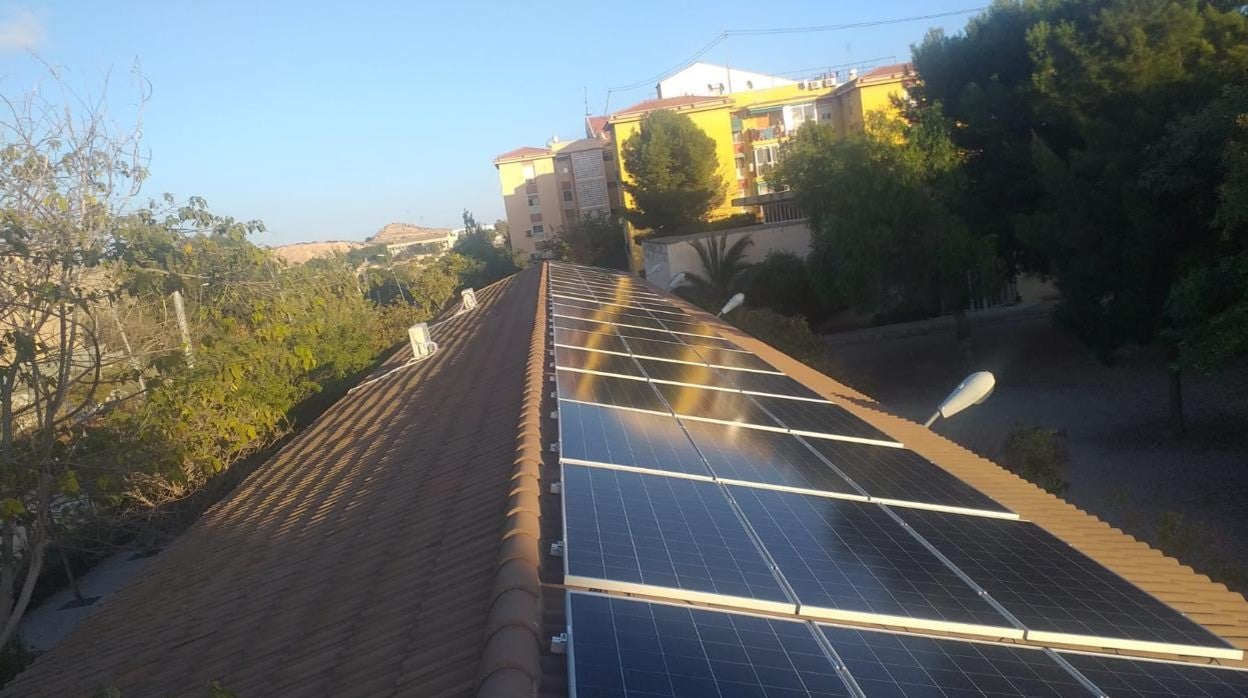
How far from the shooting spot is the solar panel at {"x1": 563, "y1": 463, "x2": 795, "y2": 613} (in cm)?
431

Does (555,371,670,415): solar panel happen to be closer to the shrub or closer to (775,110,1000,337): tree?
the shrub

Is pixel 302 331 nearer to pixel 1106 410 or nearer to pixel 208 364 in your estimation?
pixel 208 364

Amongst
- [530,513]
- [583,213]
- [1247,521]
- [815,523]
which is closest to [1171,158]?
[1247,521]

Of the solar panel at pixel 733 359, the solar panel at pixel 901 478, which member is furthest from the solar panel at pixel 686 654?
the solar panel at pixel 733 359

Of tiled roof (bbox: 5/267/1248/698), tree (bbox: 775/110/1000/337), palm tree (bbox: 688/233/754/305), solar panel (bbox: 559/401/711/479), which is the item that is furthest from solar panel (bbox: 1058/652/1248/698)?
palm tree (bbox: 688/233/754/305)

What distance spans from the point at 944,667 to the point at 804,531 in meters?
1.57

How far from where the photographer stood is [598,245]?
5138cm

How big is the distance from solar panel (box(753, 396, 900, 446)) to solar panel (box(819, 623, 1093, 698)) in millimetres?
4038

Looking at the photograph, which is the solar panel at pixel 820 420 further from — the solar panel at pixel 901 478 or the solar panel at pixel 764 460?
the solar panel at pixel 764 460

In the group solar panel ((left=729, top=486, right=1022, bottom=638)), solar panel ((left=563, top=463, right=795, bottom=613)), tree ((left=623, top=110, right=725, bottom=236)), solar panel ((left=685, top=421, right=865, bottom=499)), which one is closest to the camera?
solar panel ((left=563, top=463, right=795, bottom=613))

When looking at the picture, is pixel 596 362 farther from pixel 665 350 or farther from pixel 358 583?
pixel 358 583

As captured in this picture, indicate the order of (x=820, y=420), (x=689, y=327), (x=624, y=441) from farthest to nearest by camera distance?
(x=689, y=327) < (x=820, y=420) < (x=624, y=441)

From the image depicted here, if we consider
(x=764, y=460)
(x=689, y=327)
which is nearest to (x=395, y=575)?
(x=764, y=460)

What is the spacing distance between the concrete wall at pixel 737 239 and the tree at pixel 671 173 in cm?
1026
